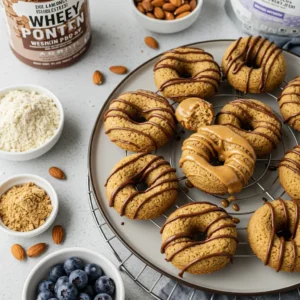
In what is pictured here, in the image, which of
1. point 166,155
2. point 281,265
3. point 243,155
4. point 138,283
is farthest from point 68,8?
point 281,265

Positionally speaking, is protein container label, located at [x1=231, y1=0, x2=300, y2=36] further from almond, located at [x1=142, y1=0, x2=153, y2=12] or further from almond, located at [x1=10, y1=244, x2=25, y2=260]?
almond, located at [x1=10, y1=244, x2=25, y2=260]

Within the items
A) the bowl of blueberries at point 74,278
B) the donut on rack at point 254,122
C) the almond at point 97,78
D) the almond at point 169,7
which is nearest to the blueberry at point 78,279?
the bowl of blueberries at point 74,278

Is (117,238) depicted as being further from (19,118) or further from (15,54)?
(15,54)

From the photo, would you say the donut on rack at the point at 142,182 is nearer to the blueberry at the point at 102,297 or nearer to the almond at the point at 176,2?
the blueberry at the point at 102,297

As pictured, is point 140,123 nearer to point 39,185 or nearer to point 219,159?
point 219,159

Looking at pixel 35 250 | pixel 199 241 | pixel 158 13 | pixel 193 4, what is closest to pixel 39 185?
pixel 35 250
